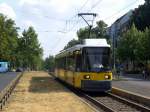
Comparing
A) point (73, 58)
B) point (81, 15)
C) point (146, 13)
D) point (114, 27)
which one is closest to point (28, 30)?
point (114, 27)

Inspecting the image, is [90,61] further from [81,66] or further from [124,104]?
[124,104]

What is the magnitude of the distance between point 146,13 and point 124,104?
8154 centimetres

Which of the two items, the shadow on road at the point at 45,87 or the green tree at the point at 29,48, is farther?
the green tree at the point at 29,48

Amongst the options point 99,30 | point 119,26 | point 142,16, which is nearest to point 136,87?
point 142,16

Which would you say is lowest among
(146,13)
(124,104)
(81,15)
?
(124,104)

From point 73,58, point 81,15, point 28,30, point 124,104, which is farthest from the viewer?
point 28,30

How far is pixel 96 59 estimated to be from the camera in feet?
102

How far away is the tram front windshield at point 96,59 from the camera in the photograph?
1215 inches

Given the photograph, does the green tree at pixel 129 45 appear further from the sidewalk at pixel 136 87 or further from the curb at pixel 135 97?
the curb at pixel 135 97

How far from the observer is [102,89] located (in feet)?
101

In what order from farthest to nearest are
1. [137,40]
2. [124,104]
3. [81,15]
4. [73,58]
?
[137,40] < [81,15] < [73,58] < [124,104]

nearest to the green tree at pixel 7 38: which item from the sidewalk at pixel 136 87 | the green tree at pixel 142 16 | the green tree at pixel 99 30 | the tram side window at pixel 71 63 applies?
the green tree at pixel 99 30

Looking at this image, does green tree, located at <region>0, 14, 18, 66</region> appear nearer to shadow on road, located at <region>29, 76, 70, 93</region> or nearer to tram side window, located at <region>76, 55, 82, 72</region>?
shadow on road, located at <region>29, 76, 70, 93</region>

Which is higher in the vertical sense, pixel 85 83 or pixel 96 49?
pixel 96 49
